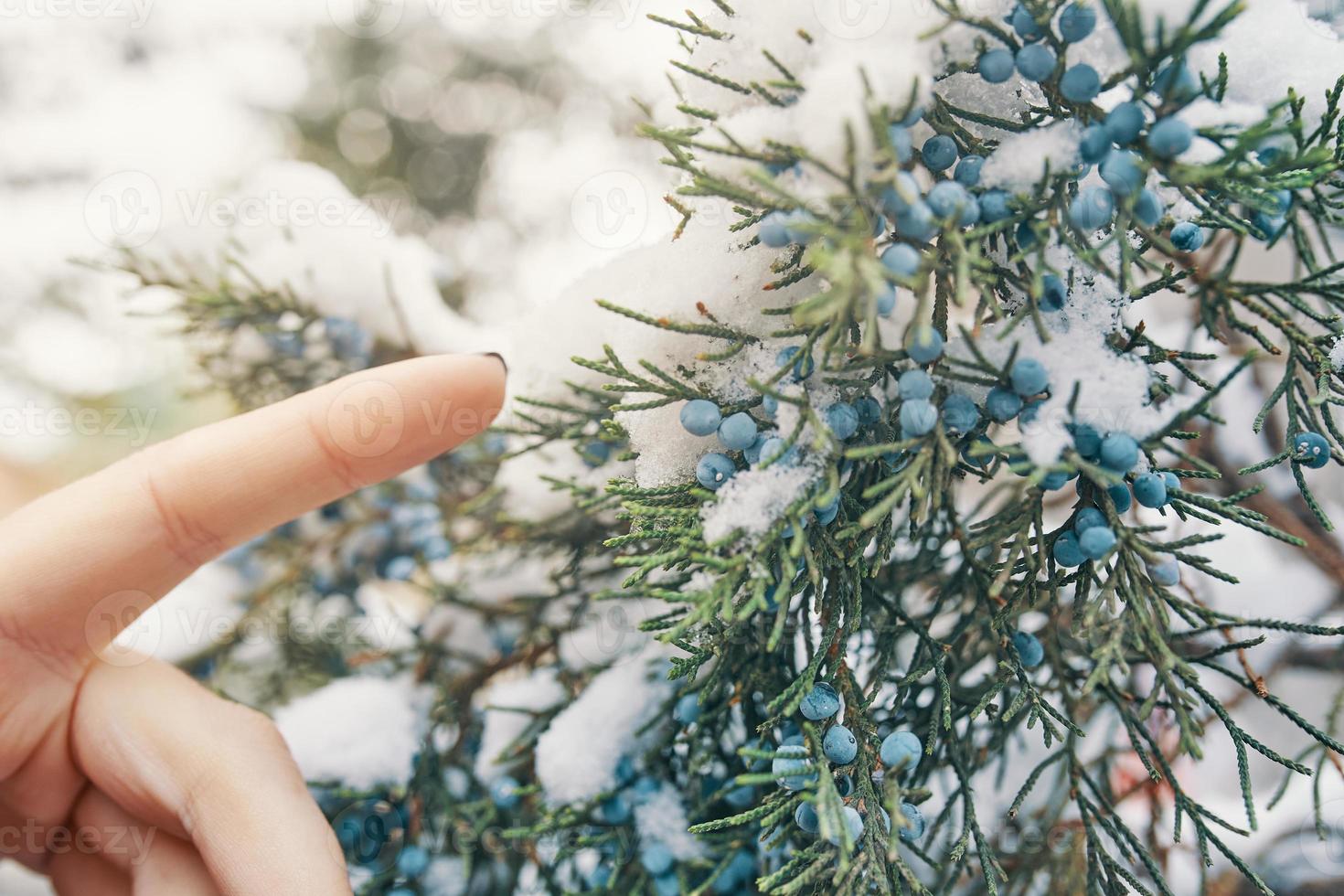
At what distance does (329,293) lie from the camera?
1.70 metres

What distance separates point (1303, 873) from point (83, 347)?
3.52m

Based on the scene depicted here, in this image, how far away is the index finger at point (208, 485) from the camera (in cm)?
108

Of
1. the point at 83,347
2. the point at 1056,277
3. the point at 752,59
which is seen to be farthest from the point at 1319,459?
the point at 83,347

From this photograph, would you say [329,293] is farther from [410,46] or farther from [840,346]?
[410,46]

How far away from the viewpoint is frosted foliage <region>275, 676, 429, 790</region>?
1374mm
